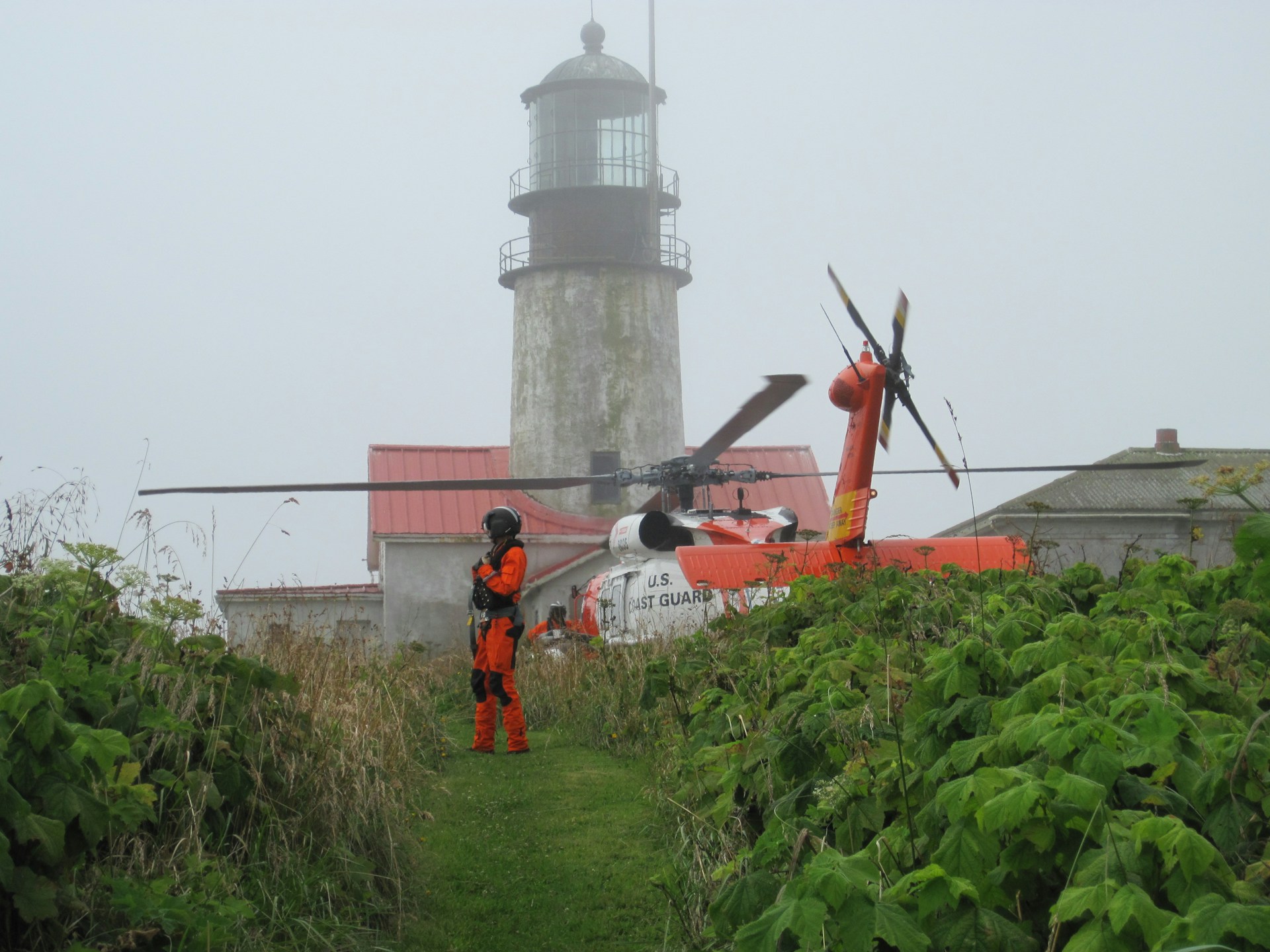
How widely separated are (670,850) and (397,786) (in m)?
1.43

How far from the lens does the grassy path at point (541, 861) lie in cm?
520

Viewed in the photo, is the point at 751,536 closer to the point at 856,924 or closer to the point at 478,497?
the point at 856,924

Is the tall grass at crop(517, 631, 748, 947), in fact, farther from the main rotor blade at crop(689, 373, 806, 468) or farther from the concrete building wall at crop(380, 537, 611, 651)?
the concrete building wall at crop(380, 537, 611, 651)

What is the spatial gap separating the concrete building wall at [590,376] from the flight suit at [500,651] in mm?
18191

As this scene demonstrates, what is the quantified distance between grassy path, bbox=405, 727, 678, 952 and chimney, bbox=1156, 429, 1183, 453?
24.7m

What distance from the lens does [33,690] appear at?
11.3ft

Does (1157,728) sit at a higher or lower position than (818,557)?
lower

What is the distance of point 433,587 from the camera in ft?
86.6

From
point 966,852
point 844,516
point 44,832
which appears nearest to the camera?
point 966,852

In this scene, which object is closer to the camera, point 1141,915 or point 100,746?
point 1141,915

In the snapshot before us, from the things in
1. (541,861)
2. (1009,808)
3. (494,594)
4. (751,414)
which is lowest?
(541,861)

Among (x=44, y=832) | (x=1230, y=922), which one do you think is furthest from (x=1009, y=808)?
(x=44, y=832)

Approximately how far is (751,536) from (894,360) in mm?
4008

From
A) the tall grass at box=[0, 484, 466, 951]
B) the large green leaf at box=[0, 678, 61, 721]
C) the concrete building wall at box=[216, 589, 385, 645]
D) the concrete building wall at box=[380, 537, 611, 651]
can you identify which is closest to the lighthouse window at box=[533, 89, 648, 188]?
the concrete building wall at box=[380, 537, 611, 651]
